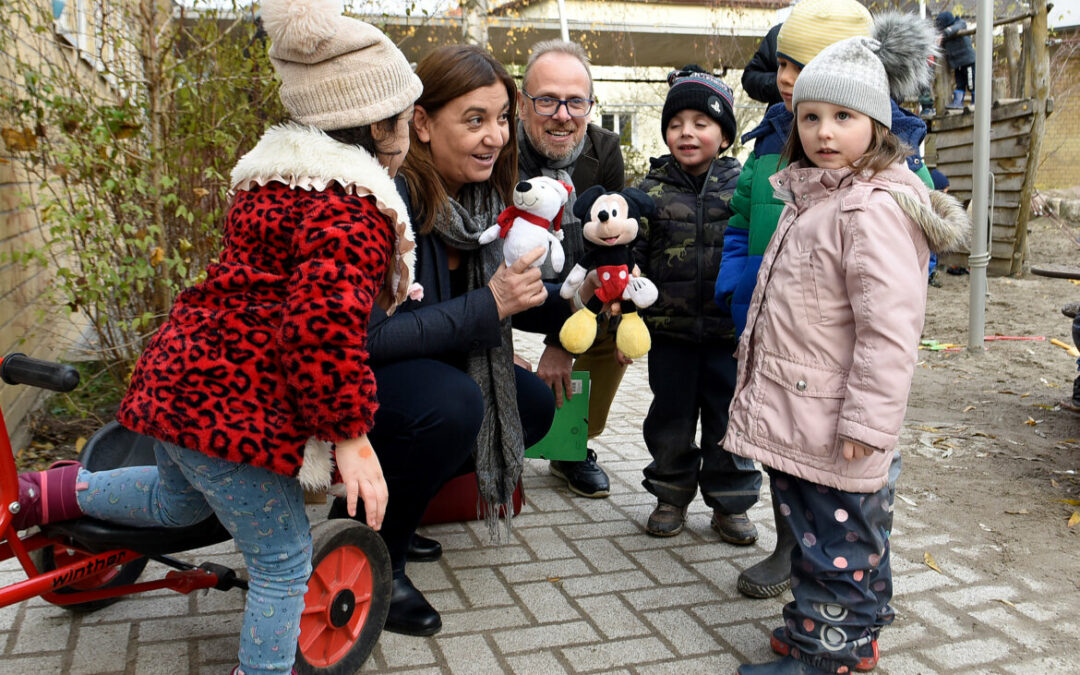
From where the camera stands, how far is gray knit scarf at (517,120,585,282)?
3283mm

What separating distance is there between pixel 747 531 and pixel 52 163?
3.68 m

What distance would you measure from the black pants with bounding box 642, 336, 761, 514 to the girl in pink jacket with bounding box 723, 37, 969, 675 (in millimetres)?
811

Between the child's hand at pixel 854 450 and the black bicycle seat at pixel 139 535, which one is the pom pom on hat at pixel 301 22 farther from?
the child's hand at pixel 854 450

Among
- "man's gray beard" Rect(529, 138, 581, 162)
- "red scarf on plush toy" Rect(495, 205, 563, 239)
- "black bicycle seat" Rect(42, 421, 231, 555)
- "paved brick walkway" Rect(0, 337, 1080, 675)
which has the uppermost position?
"man's gray beard" Rect(529, 138, 581, 162)

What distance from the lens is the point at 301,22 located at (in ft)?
6.42

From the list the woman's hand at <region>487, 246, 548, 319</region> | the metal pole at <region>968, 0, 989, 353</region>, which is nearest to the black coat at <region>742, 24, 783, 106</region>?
the woman's hand at <region>487, 246, 548, 319</region>

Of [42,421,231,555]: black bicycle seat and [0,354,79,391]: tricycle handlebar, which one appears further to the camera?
[42,421,231,555]: black bicycle seat

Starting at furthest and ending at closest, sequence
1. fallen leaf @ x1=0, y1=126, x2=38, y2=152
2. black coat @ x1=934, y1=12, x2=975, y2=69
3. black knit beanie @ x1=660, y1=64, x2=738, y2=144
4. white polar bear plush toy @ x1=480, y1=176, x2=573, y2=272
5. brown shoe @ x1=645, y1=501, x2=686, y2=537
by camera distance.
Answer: black coat @ x1=934, y1=12, x2=975, y2=69, fallen leaf @ x1=0, y1=126, x2=38, y2=152, brown shoe @ x1=645, y1=501, x2=686, y2=537, black knit beanie @ x1=660, y1=64, x2=738, y2=144, white polar bear plush toy @ x1=480, y1=176, x2=573, y2=272

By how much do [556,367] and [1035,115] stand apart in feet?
28.1

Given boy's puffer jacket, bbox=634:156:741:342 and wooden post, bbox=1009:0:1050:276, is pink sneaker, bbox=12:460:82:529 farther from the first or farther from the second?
wooden post, bbox=1009:0:1050:276

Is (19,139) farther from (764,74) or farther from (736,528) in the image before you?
(736,528)

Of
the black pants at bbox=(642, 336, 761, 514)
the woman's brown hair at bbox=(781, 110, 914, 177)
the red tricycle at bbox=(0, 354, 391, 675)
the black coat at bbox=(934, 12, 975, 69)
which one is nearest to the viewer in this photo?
the red tricycle at bbox=(0, 354, 391, 675)

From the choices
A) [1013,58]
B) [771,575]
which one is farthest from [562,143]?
[1013,58]

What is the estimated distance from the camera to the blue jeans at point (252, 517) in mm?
1958
